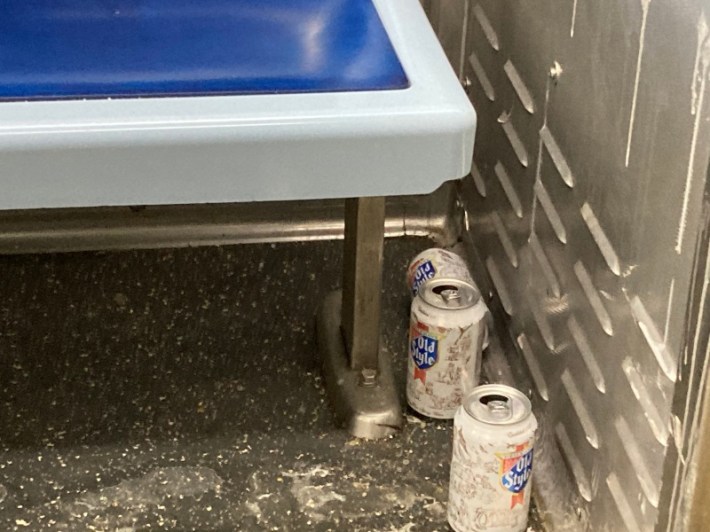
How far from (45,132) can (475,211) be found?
93cm

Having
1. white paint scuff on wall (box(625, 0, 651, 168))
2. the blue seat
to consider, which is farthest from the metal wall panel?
the blue seat

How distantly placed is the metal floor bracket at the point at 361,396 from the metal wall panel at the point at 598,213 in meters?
0.18

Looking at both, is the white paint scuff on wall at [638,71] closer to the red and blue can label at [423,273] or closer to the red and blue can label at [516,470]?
the red and blue can label at [516,470]

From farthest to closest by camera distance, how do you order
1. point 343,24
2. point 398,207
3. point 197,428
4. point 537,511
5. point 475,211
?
1. point 398,207
2. point 475,211
3. point 197,428
4. point 537,511
5. point 343,24

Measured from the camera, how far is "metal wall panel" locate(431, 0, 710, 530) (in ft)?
3.06

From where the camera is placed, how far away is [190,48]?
990 mm

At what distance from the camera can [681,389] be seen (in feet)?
3.03

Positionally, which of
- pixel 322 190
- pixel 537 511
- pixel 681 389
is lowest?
pixel 537 511

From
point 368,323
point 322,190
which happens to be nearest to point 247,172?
point 322,190

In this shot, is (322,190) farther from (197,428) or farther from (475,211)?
(475,211)

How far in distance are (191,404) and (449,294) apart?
1.22ft

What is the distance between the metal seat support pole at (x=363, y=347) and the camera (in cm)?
136

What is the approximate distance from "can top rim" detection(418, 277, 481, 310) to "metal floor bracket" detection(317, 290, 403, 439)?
13cm

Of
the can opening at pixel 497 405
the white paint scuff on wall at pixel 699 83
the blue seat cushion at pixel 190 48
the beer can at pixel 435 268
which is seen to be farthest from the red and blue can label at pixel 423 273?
the white paint scuff on wall at pixel 699 83
